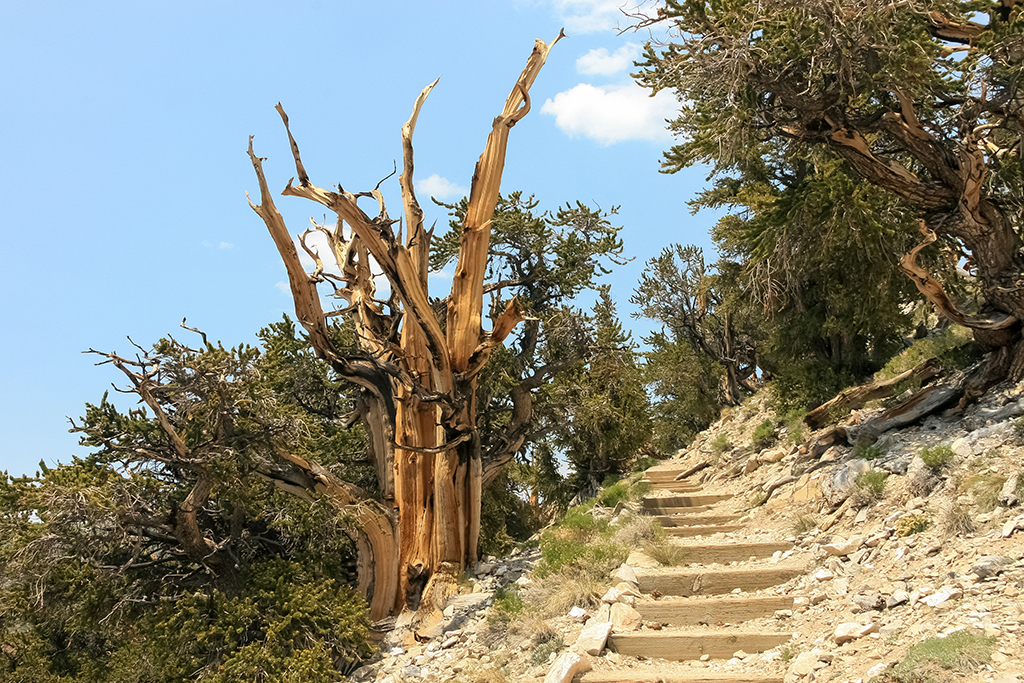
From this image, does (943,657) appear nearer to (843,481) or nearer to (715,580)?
(715,580)

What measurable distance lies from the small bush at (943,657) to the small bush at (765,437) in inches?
383

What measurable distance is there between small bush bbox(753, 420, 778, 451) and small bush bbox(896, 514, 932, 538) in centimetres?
703

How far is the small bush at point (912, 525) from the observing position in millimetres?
7781

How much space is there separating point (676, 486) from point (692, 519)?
12.8 feet

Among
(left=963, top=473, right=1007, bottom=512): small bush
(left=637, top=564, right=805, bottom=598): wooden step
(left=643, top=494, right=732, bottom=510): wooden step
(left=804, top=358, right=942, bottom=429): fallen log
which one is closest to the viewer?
(left=963, top=473, right=1007, bottom=512): small bush

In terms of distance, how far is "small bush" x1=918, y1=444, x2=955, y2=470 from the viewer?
880 cm

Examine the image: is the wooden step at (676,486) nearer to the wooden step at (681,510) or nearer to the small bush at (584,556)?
the wooden step at (681,510)

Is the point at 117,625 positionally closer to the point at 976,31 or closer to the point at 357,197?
the point at 357,197

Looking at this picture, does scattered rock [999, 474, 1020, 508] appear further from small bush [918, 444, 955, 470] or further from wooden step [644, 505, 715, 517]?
wooden step [644, 505, 715, 517]

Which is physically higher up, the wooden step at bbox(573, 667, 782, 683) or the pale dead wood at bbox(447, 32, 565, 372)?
the pale dead wood at bbox(447, 32, 565, 372)

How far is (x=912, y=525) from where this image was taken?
784cm

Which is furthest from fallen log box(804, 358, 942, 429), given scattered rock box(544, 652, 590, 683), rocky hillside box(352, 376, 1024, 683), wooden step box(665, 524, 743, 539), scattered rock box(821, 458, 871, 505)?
scattered rock box(544, 652, 590, 683)

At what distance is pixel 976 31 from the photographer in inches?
497

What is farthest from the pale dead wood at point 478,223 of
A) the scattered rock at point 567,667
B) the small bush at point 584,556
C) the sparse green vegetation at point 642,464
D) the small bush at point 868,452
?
the sparse green vegetation at point 642,464
